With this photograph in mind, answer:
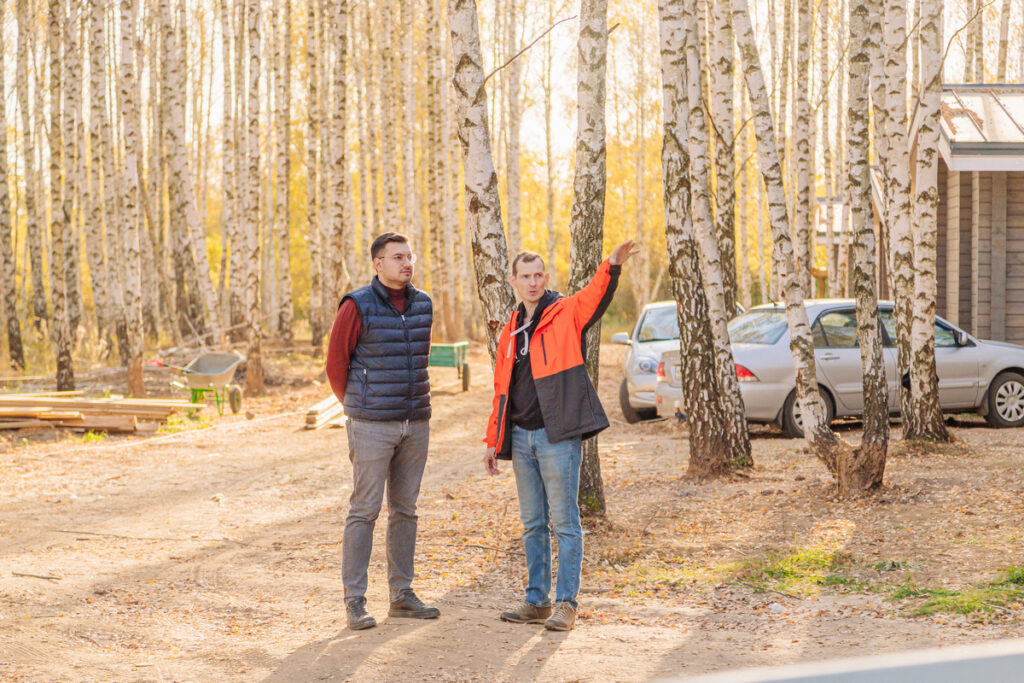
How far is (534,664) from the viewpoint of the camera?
484 centimetres

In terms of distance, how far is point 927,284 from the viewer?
10.0m

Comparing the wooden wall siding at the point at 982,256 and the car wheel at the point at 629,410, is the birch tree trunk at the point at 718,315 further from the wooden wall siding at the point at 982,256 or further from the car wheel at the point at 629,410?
the wooden wall siding at the point at 982,256

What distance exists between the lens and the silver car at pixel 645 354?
545 inches

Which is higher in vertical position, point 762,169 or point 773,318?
point 762,169

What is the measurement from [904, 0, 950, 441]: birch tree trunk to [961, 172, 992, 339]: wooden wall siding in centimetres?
599

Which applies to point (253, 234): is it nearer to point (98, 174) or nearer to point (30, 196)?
point (98, 174)

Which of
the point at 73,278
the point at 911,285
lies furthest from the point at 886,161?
the point at 73,278

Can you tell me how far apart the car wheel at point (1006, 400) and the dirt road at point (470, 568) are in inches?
60.9

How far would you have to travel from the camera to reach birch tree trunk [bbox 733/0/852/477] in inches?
349

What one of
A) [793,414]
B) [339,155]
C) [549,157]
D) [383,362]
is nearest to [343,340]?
[383,362]

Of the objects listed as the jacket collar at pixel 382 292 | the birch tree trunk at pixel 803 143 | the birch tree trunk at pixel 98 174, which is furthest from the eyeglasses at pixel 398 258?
the birch tree trunk at pixel 98 174

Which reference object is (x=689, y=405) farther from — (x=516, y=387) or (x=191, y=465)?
(x=191, y=465)

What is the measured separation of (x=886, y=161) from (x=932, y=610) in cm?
561

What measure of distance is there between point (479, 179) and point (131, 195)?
33.4ft
